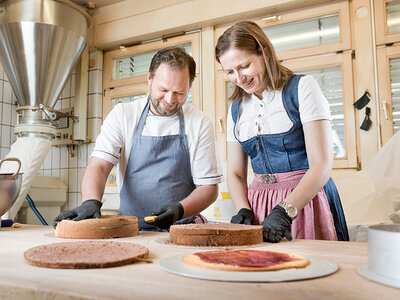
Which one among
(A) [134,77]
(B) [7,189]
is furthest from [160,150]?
(A) [134,77]

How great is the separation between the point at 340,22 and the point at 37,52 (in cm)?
255

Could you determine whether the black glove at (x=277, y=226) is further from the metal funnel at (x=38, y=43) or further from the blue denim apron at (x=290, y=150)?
the metal funnel at (x=38, y=43)

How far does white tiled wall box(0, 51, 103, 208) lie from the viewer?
151 inches

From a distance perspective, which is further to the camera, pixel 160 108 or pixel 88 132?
pixel 88 132

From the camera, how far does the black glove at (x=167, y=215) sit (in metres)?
1.29

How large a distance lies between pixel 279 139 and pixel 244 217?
329 mm

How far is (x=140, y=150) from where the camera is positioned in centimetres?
163

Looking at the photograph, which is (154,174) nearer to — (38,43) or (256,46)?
(256,46)

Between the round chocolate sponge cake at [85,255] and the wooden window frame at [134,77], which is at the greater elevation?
the wooden window frame at [134,77]

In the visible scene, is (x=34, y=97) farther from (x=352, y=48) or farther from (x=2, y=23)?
(x=352, y=48)

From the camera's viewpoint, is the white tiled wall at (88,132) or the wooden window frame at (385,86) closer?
the wooden window frame at (385,86)

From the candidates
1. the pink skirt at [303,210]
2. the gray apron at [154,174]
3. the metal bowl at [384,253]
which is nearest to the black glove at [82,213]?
the gray apron at [154,174]

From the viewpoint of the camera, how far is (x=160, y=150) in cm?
163

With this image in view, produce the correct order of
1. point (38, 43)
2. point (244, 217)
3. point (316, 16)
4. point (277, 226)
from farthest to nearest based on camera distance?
point (38, 43) → point (316, 16) → point (244, 217) → point (277, 226)
